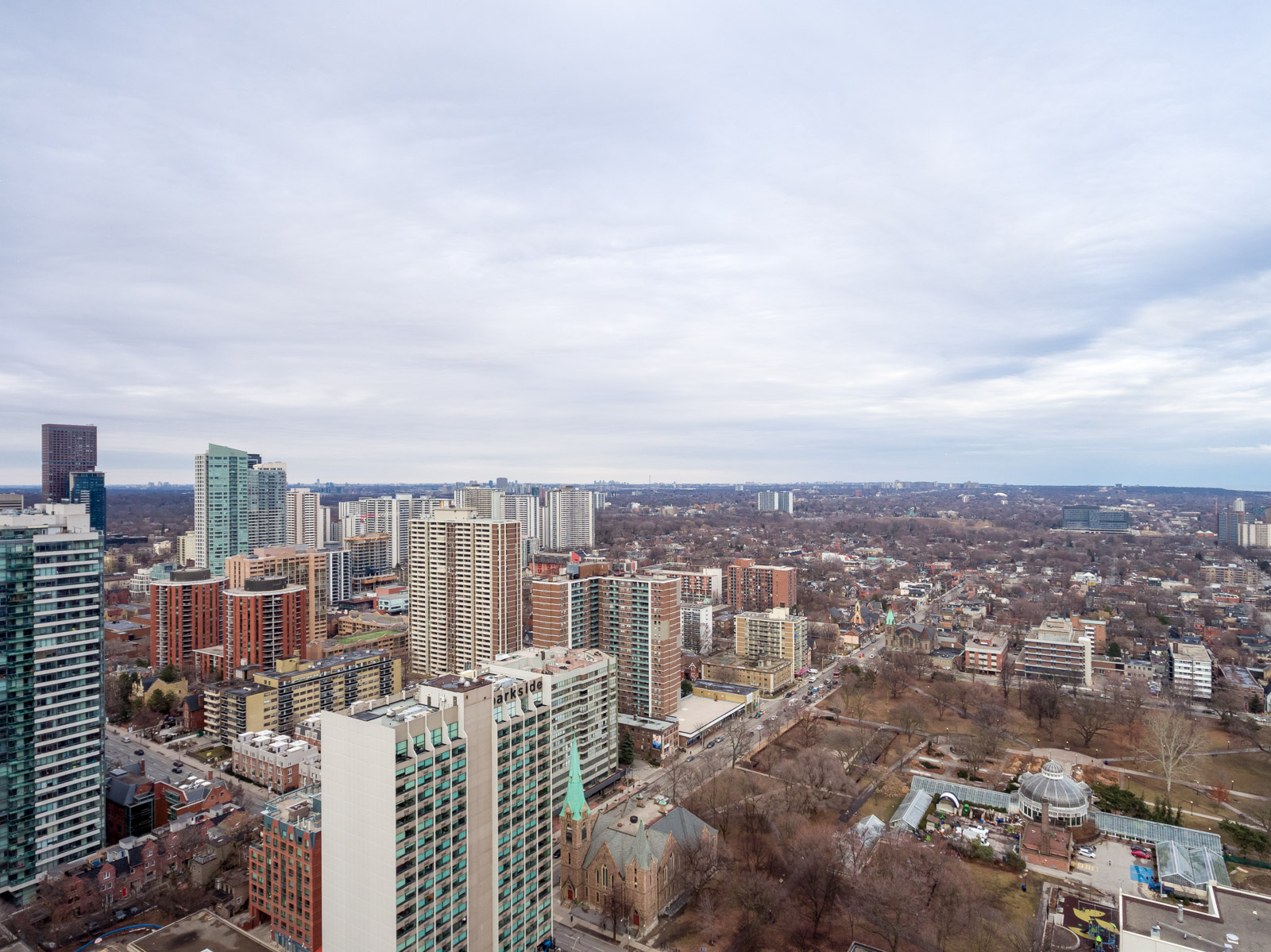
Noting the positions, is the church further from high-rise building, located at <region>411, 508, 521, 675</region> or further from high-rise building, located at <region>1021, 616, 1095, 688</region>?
high-rise building, located at <region>1021, 616, 1095, 688</region>

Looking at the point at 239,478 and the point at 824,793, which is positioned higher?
the point at 239,478

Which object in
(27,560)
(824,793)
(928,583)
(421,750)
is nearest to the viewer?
(421,750)

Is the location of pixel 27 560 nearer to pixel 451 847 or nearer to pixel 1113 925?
pixel 451 847

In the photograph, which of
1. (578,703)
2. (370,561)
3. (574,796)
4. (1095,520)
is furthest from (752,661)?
(1095,520)

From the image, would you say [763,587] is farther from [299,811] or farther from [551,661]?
[299,811]

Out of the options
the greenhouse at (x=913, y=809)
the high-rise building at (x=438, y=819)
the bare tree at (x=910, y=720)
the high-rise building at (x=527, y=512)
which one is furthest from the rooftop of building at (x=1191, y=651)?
the high-rise building at (x=527, y=512)

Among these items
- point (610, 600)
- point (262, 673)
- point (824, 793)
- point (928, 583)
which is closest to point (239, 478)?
point (262, 673)

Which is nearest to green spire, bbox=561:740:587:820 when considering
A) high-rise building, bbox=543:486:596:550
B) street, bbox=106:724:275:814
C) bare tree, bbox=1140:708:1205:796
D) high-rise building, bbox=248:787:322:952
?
high-rise building, bbox=248:787:322:952
